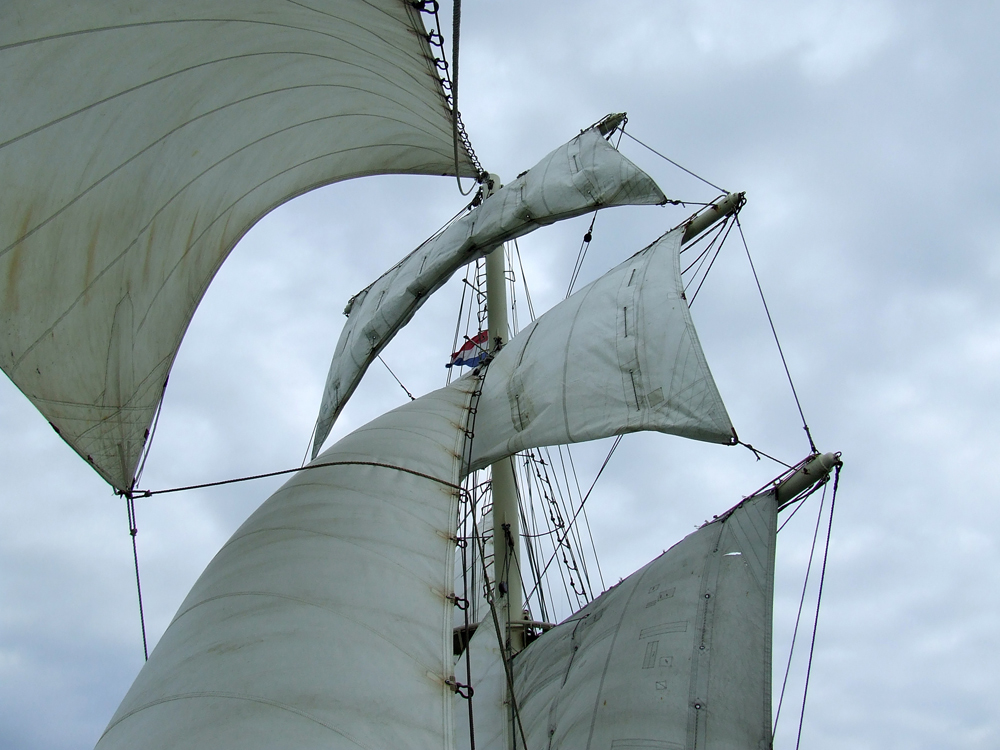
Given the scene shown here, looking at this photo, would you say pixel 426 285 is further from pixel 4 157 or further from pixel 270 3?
pixel 4 157

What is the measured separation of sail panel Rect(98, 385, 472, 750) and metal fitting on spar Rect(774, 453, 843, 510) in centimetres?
375

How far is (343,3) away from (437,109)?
2.89 meters

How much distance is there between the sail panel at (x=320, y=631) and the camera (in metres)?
3.41

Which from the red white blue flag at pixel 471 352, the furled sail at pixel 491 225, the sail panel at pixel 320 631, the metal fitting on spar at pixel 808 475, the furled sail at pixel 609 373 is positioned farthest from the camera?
the red white blue flag at pixel 471 352

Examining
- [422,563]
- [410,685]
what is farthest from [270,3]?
[410,685]

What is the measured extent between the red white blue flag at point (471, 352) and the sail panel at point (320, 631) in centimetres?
616

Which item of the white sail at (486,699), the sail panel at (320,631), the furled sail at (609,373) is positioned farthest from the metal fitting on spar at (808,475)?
the sail panel at (320,631)

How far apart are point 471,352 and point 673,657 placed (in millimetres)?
6453

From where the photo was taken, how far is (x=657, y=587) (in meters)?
8.11

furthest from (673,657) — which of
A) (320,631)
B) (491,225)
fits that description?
(491,225)

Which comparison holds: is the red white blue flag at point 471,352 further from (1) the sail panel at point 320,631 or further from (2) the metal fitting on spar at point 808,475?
(1) the sail panel at point 320,631

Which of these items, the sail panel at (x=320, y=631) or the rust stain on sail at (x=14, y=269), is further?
the sail panel at (x=320, y=631)

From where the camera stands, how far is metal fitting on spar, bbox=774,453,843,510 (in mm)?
7660

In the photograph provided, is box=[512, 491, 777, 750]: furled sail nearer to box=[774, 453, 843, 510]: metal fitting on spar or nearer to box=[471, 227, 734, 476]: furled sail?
box=[774, 453, 843, 510]: metal fitting on spar
